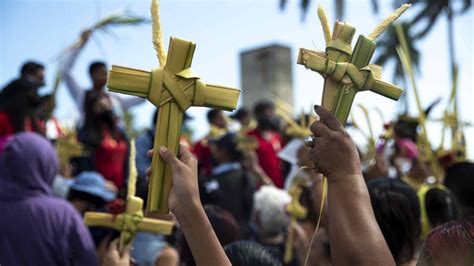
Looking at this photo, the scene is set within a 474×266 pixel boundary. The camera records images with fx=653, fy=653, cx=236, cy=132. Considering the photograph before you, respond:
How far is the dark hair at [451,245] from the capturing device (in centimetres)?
182

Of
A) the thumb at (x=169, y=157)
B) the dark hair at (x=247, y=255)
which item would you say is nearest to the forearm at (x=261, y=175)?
the dark hair at (x=247, y=255)

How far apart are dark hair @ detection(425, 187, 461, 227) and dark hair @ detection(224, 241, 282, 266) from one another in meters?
1.16

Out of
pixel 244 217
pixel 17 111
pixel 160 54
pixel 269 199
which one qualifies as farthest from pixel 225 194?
pixel 160 54

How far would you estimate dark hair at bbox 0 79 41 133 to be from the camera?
232 inches

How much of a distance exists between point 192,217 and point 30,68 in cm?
497

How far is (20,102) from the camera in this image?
5.93 metres

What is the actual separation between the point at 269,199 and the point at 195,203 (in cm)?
336

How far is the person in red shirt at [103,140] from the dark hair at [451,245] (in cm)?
454

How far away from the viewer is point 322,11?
1.99 meters

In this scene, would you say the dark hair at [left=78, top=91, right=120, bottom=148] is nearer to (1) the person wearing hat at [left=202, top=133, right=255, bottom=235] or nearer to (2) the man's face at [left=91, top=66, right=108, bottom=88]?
(2) the man's face at [left=91, top=66, right=108, bottom=88]

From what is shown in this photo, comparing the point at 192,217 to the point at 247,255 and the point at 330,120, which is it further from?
the point at 247,255

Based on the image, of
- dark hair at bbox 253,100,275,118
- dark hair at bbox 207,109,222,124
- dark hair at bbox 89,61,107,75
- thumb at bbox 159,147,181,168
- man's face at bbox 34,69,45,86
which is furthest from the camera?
dark hair at bbox 253,100,275,118

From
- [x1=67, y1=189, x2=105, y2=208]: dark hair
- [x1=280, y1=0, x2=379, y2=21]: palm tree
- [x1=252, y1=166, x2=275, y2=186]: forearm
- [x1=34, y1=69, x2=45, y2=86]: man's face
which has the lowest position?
[x1=252, y1=166, x2=275, y2=186]: forearm

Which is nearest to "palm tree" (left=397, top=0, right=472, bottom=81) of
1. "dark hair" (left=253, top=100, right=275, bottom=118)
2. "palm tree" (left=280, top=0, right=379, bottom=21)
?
"palm tree" (left=280, top=0, right=379, bottom=21)
